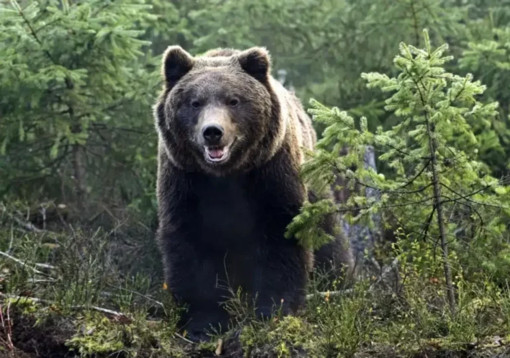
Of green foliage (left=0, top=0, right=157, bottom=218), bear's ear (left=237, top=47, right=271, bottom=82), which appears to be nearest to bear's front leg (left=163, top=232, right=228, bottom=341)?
bear's ear (left=237, top=47, right=271, bottom=82)

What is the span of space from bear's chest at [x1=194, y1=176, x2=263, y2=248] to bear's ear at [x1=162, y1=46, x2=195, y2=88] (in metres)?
0.88

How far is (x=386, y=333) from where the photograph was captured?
6.18m

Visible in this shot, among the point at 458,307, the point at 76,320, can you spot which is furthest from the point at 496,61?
the point at 76,320

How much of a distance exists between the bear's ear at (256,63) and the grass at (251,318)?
187 centimetres

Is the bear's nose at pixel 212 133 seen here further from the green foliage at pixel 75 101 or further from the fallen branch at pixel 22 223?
the fallen branch at pixel 22 223

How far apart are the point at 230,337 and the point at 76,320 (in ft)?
3.69

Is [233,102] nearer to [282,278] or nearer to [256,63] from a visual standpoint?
[256,63]

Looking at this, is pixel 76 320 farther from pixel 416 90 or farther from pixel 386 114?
pixel 386 114

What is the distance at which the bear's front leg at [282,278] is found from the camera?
7.36m

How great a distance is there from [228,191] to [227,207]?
13cm

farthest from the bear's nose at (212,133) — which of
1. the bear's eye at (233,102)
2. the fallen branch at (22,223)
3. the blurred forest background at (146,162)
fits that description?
the fallen branch at (22,223)

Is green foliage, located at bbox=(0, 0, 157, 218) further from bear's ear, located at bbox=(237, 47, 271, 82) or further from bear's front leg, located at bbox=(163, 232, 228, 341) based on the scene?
bear's front leg, located at bbox=(163, 232, 228, 341)

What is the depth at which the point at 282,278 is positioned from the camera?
7.38 metres

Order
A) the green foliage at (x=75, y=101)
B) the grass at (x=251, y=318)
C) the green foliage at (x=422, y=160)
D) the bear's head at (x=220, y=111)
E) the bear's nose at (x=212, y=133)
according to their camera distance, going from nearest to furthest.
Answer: the grass at (x=251, y=318) → the green foliage at (x=422, y=160) → the bear's nose at (x=212, y=133) → the bear's head at (x=220, y=111) → the green foliage at (x=75, y=101)
